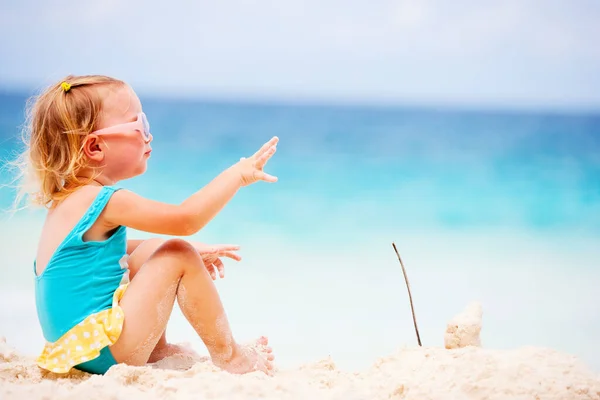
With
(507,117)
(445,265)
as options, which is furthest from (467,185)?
(507,117)

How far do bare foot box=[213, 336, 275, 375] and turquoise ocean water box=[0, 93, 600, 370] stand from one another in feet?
0.91

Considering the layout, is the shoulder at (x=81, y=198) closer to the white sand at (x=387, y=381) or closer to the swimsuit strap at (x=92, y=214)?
the swimsuit strap at (x=92, y=214)

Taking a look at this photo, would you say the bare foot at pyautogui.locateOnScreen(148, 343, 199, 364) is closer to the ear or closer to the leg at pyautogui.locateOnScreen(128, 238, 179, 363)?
the leg at pyautogui.locateOnScreen(128, 238, 179, 363)

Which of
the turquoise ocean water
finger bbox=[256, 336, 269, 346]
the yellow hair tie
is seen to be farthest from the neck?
the turquoise ocean water

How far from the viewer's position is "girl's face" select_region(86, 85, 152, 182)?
1.98 metres

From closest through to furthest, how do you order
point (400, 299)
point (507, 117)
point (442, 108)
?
1. point (400, 299)
2. point (507, 117)
3. point (442, 108)

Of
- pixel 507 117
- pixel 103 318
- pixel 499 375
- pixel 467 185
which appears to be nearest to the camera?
pixel 499 375

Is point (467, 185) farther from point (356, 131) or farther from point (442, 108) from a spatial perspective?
point (442, 108)

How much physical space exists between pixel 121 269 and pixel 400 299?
1650 mm

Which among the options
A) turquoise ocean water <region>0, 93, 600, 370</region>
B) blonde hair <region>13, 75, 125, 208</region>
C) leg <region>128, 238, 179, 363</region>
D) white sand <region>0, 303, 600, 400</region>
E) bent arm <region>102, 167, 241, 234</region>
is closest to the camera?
white sand <region>0, 303, 600, 400</region>

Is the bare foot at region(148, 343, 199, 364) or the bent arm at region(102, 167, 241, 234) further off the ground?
the bent arm at region(102, 167, 241, 234)

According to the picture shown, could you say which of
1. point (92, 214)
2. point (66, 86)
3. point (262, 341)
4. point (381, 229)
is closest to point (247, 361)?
point (262, 341)

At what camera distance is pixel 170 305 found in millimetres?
1912

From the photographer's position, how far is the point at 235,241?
156 inches
